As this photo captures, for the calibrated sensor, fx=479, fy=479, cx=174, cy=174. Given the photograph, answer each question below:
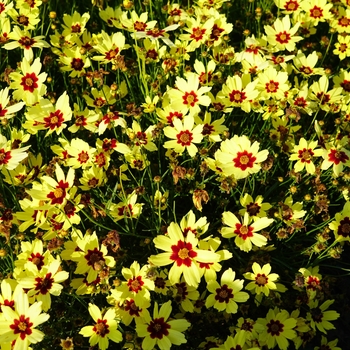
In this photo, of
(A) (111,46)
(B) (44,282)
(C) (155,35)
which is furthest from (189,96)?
(B) (44,282)

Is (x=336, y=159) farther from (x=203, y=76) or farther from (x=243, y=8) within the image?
(x=243, y=8)

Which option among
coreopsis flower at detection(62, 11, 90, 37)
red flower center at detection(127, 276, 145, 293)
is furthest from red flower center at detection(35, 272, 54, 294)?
coreopsis flower at detection(62, 11, 90, 37)

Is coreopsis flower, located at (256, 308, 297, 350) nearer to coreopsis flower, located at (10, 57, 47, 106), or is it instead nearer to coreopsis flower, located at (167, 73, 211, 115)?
coreopsis flower, located at (167, 73, 211, 115)

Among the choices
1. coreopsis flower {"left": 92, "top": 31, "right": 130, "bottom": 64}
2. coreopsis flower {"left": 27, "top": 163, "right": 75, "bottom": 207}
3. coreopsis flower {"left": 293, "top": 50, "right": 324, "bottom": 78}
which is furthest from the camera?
coreopsis flower {"left": 293, "top": 50, "right": 324, "bottom": 78}

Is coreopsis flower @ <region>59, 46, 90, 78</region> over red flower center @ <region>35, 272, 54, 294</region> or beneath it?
over

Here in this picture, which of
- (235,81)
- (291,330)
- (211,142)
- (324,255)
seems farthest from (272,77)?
(291,330)

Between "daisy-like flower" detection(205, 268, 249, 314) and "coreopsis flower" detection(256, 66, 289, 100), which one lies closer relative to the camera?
"daisy-like flower" detection(205, 268, 249, 314)
